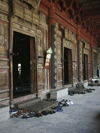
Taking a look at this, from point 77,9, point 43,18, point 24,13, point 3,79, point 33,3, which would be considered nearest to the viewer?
point 3,79

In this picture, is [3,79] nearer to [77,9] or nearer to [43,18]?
[43,18]

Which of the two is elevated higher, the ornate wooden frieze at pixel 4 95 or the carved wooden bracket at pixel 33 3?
the carved wooden bracket at pixel 33 3

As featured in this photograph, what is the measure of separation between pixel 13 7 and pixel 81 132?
4367mm

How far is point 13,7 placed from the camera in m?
4.92

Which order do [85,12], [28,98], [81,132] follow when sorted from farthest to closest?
[85,12] < [28,98] < [81,132]

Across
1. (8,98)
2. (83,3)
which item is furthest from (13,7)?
(83,3)

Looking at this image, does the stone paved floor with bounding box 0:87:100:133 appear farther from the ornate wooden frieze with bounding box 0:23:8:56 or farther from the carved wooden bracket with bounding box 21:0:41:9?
the carved wooden bracket with bounding box 21:0:41:9

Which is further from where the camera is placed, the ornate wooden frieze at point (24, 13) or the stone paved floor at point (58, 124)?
the ornate wooden frieze at point (24, 13)

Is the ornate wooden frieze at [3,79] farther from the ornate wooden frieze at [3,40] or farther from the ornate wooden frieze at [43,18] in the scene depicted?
the ornate wooden frieze at [43,18]

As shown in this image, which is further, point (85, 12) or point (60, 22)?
point (85, 12)

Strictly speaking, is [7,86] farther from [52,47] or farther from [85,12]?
[85,12]

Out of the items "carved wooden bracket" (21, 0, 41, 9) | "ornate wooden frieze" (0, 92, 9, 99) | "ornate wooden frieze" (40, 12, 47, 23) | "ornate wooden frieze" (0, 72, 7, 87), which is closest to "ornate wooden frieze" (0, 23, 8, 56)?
"ornate wooden frieze" (0, 72, 7, 87)

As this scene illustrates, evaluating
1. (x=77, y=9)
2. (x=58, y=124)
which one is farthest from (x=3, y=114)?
(x=77, y=9)

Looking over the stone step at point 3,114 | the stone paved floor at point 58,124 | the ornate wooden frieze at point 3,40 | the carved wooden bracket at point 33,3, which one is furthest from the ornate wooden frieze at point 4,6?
the stone paved floor at point 58,124
